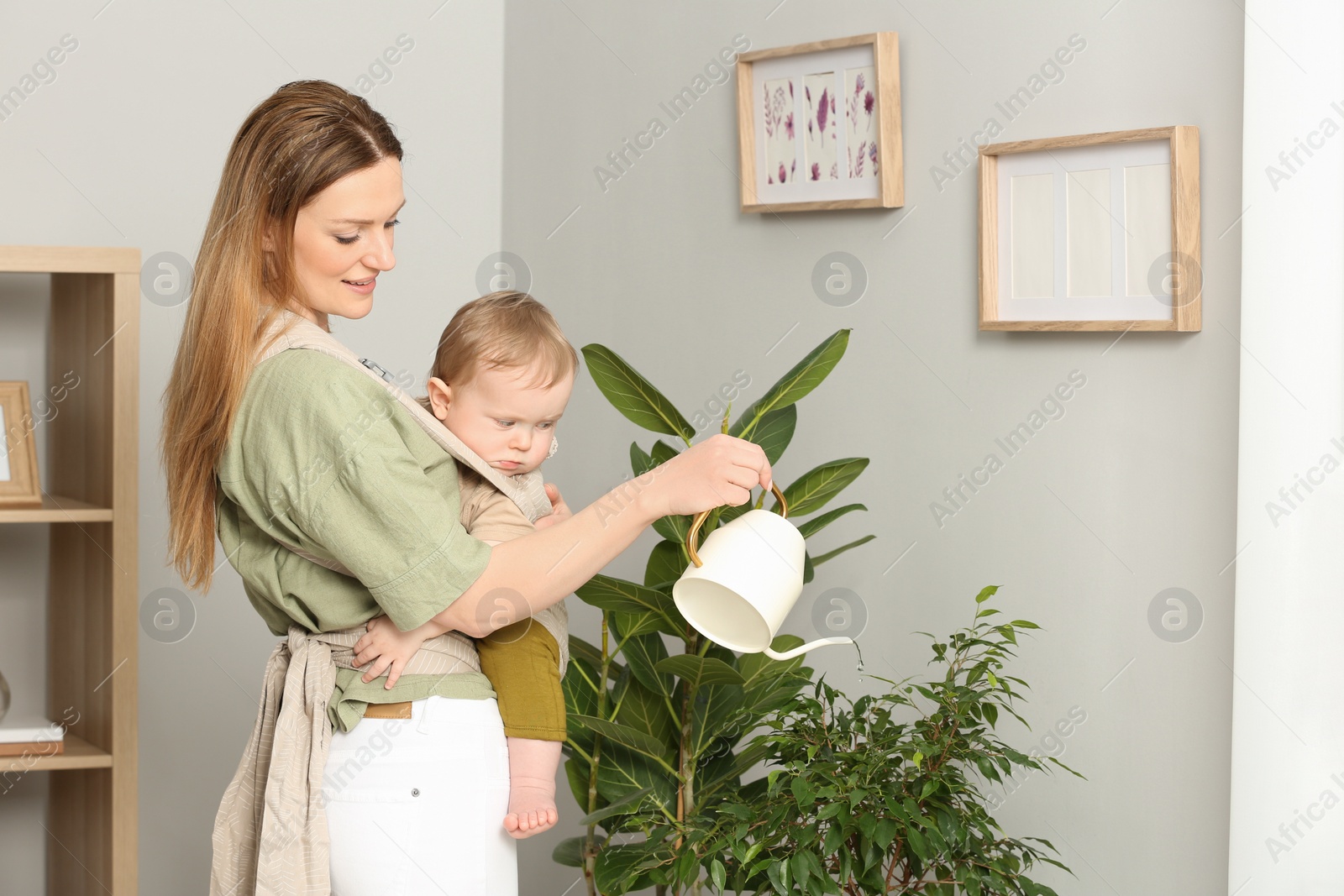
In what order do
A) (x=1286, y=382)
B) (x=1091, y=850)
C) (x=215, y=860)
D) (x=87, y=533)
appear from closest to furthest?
(x=215, y=860) → (x=1286, y=382) → (x=1091, y=850) → (x=87, y=533)

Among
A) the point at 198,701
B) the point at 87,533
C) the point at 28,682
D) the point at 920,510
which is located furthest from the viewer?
the point at 198,701

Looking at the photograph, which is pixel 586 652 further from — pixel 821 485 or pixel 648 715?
pixel 821 485

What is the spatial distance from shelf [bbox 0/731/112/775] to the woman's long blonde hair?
1051 mm

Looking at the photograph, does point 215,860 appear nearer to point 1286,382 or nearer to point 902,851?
point 902,851

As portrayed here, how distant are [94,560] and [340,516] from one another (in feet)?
4.18

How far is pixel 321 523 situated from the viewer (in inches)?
46.3

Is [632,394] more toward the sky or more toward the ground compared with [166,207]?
more toward the ground

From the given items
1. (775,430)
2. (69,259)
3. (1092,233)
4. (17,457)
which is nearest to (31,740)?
(17,457)

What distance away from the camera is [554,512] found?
57.9 inches

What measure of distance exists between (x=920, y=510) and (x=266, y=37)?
5.86 feet

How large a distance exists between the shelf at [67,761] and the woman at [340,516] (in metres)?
0.98

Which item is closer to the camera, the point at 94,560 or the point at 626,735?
the point at 626,735

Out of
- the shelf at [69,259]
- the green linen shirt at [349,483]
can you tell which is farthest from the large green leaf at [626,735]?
the shelf at [69,259]

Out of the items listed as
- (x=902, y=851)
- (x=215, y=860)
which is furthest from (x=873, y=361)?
(x=215, y=860)
